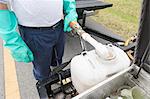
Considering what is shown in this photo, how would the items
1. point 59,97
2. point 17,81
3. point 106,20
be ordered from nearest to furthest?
1. point 59,97
2. point 17,81
3. point 106,20

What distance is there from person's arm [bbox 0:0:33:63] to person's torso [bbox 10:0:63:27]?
0.17 feet

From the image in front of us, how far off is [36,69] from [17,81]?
1.89 ft

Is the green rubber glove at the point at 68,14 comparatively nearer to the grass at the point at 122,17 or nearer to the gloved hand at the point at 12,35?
the gloved hand at the point at 12,35

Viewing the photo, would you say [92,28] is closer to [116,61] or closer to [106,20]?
[106,20]

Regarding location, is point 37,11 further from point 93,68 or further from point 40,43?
point 93,68

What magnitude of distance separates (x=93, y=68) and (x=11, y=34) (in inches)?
36.2

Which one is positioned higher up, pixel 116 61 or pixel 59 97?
pixel 116 61

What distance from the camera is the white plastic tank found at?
1061 millimetres

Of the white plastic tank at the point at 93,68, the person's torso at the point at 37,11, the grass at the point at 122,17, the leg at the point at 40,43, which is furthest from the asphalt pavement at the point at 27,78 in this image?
the white plastic tank at the point at 93,68

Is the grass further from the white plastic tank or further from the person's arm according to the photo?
the white plastic tank

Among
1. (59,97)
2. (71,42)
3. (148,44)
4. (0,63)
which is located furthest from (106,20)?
(148,44)

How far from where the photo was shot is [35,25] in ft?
5.85

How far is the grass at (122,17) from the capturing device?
362cm

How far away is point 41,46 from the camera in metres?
1.91
